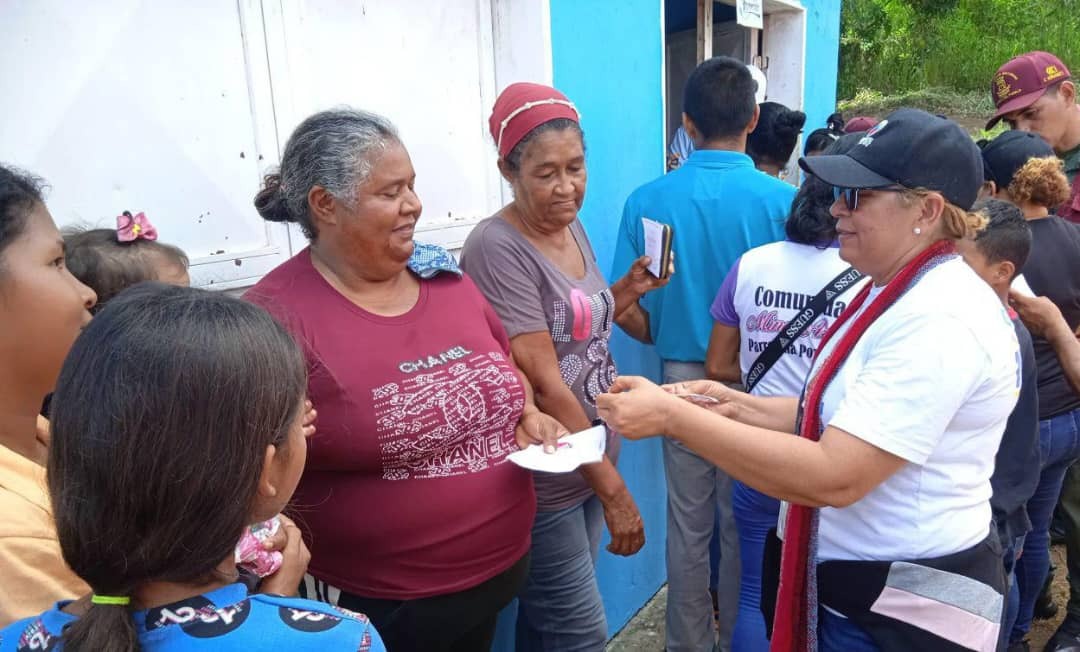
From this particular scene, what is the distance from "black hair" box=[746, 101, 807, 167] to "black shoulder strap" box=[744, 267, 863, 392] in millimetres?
1688

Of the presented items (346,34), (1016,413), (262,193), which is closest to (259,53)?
(346,34)

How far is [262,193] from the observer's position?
1747mm

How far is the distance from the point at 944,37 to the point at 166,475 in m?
22.9

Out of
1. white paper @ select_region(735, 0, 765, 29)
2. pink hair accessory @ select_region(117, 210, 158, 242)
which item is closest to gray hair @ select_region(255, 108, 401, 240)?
pink hair accessory @ select_region(117, 210, 158, 242)

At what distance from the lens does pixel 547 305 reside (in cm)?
218

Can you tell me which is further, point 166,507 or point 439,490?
point 439,490

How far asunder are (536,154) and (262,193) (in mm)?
794

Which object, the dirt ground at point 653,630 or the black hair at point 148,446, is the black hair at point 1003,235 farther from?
the black hair at point 148,446

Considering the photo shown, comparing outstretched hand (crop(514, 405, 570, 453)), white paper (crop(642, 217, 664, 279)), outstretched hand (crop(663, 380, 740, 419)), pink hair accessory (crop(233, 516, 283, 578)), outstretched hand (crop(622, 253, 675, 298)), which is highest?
white paper (crop(642, 217, 664, 279))

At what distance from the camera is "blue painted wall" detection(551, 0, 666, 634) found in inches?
112

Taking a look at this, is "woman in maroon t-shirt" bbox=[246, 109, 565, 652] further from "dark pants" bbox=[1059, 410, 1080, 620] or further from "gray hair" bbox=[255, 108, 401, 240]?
"dark pants" bbox=[1059, 410, 1080, 620]

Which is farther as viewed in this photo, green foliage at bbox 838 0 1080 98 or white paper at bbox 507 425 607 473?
green foliage at bbox 838 0 1080 98

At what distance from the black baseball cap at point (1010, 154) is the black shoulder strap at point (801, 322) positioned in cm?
120

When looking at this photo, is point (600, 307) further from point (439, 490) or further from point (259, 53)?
point (259, 53)
